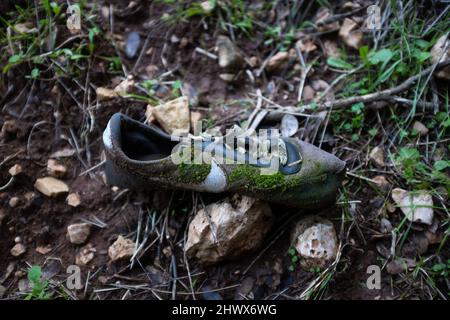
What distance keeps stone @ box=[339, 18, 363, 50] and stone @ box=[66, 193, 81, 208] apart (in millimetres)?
1411

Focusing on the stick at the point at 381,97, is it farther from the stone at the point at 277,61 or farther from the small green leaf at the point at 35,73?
the small green leaf at the point at 35,73

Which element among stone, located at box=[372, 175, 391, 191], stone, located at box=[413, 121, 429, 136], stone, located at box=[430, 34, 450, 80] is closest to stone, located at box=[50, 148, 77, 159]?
stone, located at box=[372, 175, 391, 191]

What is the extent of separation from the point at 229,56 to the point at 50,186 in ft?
3.28

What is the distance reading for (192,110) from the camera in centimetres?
180

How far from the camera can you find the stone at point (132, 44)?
1.97 metres

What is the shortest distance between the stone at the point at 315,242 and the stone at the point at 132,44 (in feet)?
3.79

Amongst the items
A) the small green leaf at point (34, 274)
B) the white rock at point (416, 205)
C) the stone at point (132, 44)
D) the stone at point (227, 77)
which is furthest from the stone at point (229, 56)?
the small green leaf at point (34, 274)

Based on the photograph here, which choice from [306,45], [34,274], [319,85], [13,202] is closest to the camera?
[34,274]

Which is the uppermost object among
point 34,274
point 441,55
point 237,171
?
point 441,55

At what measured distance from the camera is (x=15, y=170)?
1.67 metres

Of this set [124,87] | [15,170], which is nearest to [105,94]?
[124,87]

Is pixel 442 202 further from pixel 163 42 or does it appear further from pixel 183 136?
pixel 163 42

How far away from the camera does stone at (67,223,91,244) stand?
5.22 ft

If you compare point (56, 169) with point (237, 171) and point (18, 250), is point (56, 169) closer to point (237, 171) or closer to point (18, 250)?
point (18, 250)
